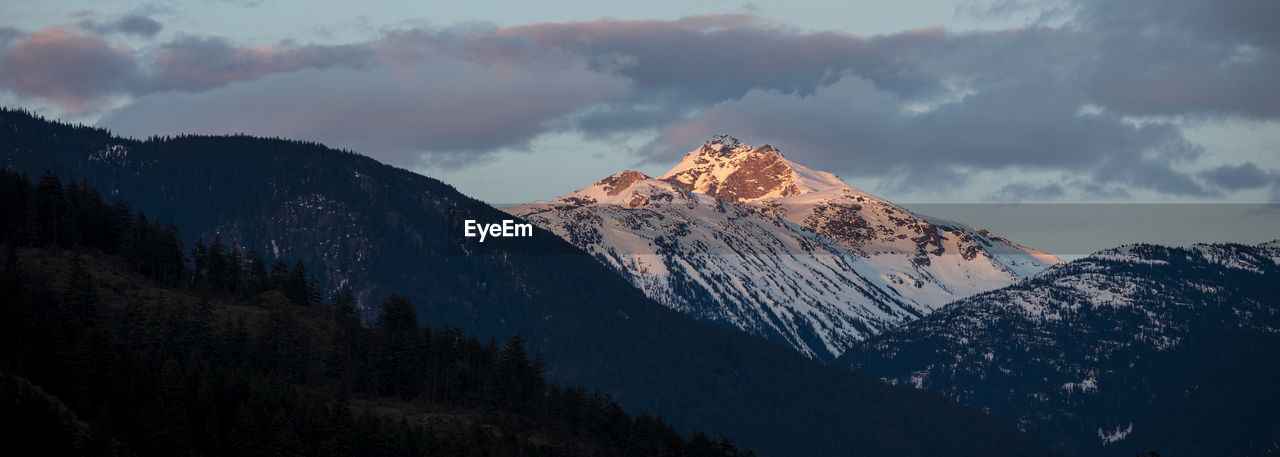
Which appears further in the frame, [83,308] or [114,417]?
[83,308]

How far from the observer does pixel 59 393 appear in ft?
546

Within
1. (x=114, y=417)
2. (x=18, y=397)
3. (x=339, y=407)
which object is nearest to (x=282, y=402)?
(x=339, y=407)

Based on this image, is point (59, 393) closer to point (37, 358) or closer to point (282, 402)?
point (37, 358)

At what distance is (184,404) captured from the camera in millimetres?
174500

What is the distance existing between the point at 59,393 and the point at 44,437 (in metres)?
21.2

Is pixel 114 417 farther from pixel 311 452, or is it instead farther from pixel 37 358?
pixel 311 452

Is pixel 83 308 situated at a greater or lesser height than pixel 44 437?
greater

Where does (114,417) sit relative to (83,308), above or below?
below

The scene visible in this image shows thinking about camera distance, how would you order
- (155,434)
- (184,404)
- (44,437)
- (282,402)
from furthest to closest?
1. (282,402)
2. (184,404)
3. (155,434)
4. (44,437)

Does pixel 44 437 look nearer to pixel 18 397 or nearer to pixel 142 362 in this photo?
pixel 18 397

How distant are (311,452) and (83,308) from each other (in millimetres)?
41170

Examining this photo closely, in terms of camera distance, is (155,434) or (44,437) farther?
(155,434)

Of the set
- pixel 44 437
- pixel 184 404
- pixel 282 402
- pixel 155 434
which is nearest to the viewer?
pixel 44 437

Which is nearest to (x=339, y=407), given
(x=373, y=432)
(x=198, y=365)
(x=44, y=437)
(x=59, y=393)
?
(x=373, y=432)
